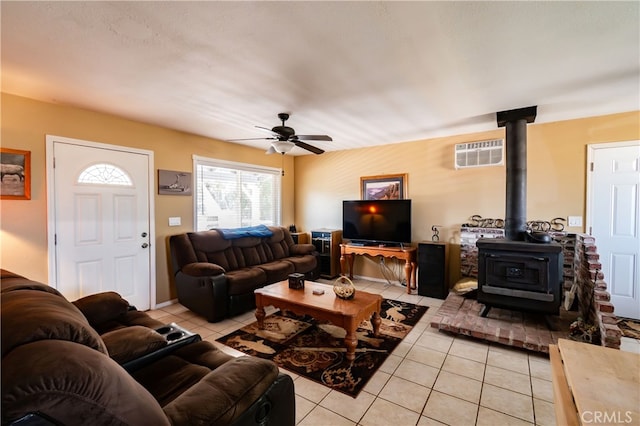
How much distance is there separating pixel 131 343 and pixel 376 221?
380 centimetres

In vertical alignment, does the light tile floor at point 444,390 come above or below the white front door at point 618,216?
below

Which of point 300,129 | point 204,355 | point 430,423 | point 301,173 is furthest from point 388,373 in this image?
point 301,173

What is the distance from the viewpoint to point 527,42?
6.11 ft

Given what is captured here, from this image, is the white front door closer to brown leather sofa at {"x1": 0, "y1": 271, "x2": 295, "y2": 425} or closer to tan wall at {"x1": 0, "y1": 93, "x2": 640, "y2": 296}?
tan wall at {"x1": 0, "y1": 93, "x2": 640, "y2": 296}

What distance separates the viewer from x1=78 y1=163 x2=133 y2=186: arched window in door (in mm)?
3141

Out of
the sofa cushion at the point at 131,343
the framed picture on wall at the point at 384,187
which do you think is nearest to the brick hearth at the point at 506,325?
the framed picture on wall at the point at 384,187

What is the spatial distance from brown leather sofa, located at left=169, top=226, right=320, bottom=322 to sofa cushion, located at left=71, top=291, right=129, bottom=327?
107cm

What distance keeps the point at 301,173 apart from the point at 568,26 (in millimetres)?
4672

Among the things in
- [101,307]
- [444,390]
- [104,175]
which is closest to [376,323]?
[444,390]

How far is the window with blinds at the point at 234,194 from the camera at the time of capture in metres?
4.37

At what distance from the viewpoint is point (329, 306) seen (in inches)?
100

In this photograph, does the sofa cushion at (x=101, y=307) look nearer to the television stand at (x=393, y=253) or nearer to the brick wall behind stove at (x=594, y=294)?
the television stand at (x=393, y=253)

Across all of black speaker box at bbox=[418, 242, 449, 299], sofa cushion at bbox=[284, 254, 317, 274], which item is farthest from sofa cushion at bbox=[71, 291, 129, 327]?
black speaker box at bbox=[418, 242, 449, 299]

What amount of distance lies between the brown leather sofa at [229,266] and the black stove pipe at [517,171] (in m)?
2.88
